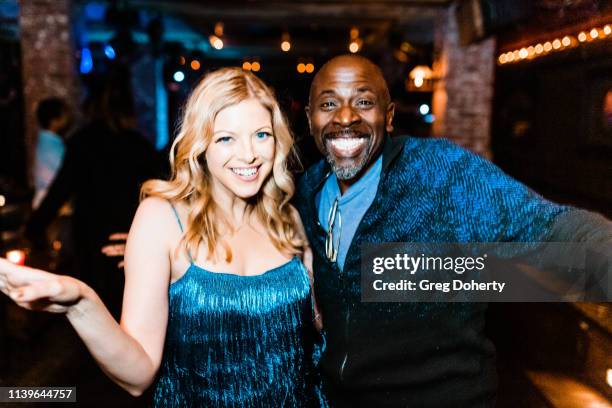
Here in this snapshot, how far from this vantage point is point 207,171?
1562 mm

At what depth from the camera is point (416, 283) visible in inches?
56.5

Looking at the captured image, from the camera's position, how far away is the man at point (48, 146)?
353cm

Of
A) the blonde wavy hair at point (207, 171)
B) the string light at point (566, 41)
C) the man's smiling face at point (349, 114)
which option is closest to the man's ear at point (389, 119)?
the man's smiling face at point (349, 114)

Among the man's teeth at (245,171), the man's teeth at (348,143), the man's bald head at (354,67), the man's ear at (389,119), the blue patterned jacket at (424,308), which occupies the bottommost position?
the blue patterned jacket at (424,308)

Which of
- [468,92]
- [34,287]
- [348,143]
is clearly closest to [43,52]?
[468,92]

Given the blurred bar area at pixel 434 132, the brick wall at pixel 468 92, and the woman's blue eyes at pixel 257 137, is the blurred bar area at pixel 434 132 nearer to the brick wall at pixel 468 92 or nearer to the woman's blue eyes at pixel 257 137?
the brick wall at pixel 468 92

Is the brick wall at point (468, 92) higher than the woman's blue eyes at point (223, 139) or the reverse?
higher

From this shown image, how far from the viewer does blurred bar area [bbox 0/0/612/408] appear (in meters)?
1.94

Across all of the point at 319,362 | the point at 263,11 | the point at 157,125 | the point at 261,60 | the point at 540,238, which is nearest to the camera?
the point at 540,238

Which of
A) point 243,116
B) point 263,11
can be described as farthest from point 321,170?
point 263,11

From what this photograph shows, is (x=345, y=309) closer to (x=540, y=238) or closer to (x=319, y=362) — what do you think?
(x=319, y=362)

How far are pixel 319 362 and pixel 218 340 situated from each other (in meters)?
0.34

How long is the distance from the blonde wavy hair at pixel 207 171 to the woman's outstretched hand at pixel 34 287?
397 mm

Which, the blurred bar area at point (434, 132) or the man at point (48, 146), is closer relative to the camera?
the blurred bar area at point (434, 132)
